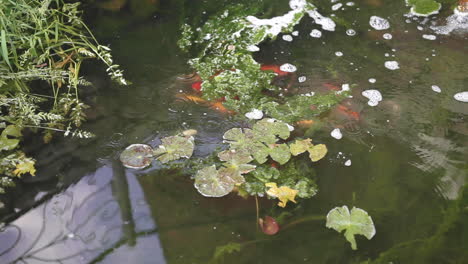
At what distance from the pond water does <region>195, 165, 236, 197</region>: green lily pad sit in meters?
0.04

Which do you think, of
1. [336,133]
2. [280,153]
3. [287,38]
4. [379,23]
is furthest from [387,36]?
[280,153]

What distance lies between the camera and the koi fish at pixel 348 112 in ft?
7.33

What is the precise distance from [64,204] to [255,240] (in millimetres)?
827

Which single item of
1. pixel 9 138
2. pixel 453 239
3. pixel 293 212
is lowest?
pixel 453 239

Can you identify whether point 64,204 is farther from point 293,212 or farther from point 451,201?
point 451,201

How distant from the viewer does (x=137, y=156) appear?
200 centimetres

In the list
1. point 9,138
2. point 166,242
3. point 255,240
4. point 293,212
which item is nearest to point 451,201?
point 293,212

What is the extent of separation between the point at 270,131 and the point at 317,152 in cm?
25

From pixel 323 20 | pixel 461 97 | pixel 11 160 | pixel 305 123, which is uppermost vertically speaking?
pixel 11 160

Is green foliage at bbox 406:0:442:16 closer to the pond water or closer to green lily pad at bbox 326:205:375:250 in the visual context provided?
the pond water

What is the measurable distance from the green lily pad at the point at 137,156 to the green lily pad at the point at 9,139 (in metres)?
0.48

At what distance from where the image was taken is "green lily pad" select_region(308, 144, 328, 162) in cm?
200

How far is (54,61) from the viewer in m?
2.37

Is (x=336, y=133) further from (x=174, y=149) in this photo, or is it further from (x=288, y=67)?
(x=174, y=149)
